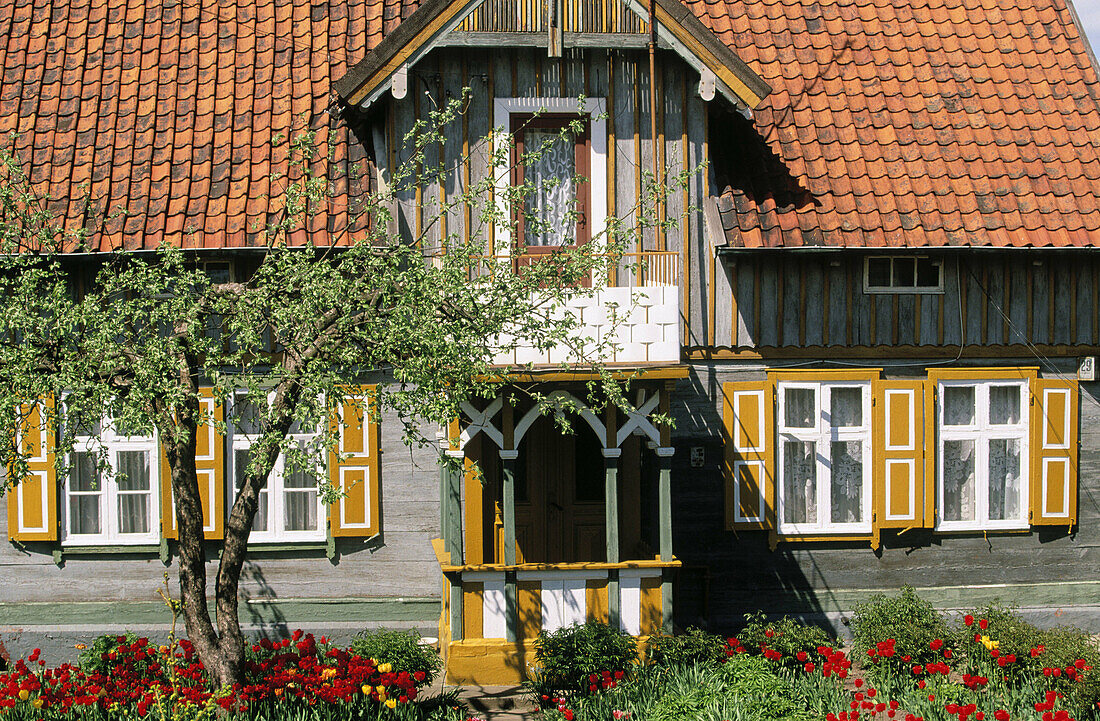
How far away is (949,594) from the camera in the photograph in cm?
1140

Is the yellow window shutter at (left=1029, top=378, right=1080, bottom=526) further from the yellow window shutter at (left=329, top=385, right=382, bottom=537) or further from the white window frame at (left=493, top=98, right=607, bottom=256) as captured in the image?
the yellow window shutter at (left=329, top=385, right=382, bottom=537)

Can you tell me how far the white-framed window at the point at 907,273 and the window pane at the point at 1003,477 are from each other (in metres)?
1.75

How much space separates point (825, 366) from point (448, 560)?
13.8 ft

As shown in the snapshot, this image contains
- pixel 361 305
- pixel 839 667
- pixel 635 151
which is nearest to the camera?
pixel 361 305

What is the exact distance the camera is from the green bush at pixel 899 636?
8953 millimetres

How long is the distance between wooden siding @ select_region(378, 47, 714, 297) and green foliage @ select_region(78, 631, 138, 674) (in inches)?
171

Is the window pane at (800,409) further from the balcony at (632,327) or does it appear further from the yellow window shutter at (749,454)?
the balcony at (632,327)

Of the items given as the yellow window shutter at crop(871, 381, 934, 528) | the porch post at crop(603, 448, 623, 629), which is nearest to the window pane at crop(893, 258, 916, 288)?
the yellow window shutter at crop(871, 381, 934, 528)

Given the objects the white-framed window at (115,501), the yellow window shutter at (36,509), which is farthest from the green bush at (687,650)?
the yellow window shutter at (36,509)

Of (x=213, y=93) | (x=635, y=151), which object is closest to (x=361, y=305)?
(x=635, y=151)

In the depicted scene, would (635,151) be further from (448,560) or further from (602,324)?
(448,560)

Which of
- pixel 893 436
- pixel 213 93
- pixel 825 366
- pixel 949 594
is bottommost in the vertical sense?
pixel 949 594

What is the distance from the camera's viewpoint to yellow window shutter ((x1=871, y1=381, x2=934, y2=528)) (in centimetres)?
1116

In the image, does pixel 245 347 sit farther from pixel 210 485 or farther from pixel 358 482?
pixel 210 485
